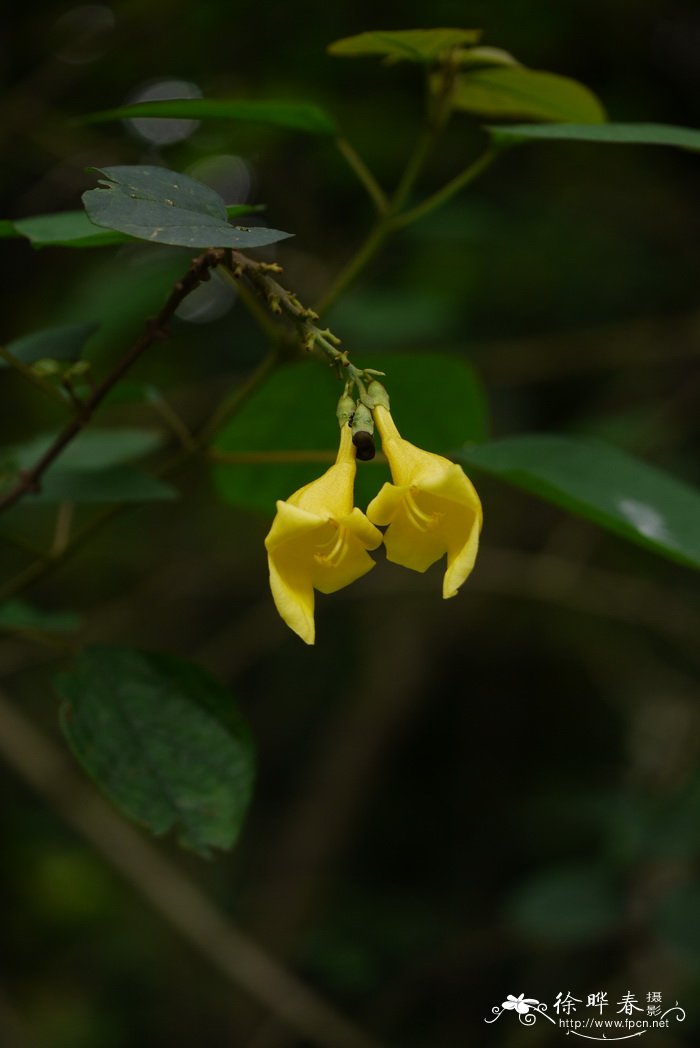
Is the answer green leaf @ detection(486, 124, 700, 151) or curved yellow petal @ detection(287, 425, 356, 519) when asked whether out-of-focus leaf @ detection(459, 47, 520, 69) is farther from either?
curved yellow petal @ detection(287, 425, 356, 519)

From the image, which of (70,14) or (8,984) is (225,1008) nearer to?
(8,984)

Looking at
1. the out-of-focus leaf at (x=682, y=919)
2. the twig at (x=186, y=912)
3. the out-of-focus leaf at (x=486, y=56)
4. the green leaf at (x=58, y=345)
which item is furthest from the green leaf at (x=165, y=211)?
the out-of-focus leaf at (x=682, y=919)

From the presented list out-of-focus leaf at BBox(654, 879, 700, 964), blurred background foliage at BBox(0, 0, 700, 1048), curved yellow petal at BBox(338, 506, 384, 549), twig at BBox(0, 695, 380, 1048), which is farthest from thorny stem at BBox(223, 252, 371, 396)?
out-of-focus leaf at BBox(654, 879, 700, 964)

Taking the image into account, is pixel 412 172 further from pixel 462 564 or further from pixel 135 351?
pixel 462 564

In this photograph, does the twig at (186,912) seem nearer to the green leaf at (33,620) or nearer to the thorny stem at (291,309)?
the green leaf at (33,620)

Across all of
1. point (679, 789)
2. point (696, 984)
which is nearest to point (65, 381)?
point (679, 789)
